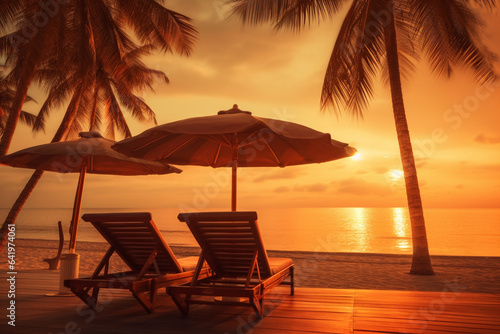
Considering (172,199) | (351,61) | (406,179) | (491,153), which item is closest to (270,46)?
(351,61)

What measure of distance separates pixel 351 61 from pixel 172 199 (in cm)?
1642

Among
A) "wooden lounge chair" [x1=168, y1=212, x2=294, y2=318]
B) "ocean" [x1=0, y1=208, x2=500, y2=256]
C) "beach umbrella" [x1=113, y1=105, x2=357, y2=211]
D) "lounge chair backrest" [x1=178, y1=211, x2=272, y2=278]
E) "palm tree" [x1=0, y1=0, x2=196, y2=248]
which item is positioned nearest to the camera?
"wooden lounge chair" [x1=168, y1=212, x2=294, y2=318]

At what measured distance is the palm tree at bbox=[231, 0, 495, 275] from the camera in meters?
8.61

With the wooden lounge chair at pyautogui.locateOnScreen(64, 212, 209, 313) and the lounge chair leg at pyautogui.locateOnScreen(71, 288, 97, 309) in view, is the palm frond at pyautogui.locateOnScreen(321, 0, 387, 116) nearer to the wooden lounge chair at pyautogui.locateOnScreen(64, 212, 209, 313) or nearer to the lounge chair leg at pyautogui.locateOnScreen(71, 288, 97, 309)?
the wooden lounge chair at pyautogui.locateOnScreen(64, 212, 209, 313)

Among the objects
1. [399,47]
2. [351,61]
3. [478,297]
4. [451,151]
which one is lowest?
[478,297]

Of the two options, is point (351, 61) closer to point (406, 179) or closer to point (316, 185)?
point (406, 179)

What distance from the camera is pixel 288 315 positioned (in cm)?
337

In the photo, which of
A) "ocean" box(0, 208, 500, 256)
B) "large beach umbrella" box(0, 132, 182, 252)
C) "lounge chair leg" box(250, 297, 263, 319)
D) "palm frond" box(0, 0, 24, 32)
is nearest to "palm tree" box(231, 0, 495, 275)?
"large beach umbrella" box(0, 132, 182, 252)

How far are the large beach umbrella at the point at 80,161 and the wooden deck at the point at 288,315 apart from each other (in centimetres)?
136

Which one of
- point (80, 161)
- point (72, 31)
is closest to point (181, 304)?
point (80, 161)

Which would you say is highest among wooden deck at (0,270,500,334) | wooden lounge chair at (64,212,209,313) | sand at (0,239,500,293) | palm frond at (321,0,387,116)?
palm frond at (321,0,387,116)

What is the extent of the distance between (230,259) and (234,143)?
57.5 inches

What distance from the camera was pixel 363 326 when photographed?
119 inches

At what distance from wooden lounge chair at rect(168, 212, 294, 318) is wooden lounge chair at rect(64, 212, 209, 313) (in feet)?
0.87
